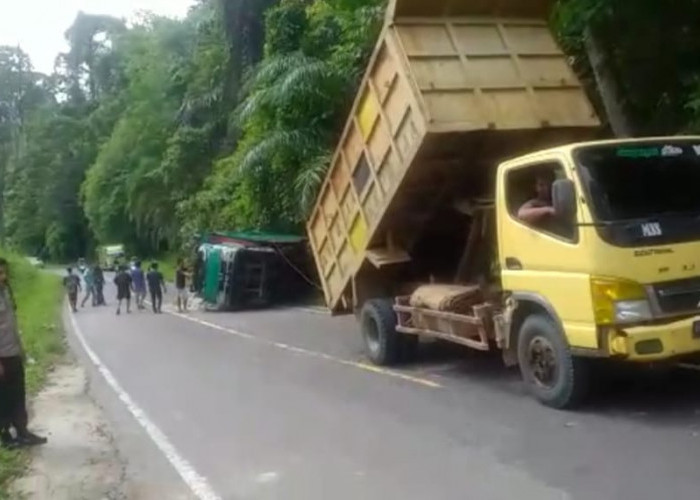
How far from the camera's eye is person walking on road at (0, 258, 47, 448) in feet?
27.1

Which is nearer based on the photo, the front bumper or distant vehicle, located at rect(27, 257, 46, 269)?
the front bumper

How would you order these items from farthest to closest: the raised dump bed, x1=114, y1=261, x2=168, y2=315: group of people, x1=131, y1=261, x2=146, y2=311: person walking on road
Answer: x1=131, y1=261, x2=146, y2=311: person walking on road → x1=114, y1=261, x2=168, y2=315: group of people → the raised dump bed

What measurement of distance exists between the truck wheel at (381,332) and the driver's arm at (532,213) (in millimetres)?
3185

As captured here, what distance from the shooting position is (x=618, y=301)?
7758mm

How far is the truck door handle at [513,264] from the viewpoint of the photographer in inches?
347

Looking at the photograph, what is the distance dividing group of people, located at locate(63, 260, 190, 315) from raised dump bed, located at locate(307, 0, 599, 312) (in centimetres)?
1696

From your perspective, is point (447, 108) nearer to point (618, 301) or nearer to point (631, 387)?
point (618, 301)

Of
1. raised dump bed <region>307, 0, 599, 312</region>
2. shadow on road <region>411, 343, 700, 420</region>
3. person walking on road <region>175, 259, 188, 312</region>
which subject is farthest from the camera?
person walking on road <region>175, 259, 188, 312</region>

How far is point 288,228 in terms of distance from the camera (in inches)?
1062

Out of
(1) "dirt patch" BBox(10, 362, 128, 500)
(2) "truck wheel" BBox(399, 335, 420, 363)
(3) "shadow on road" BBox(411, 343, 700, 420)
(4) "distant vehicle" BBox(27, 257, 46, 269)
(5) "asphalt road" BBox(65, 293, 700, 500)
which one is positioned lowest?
(1) "dirt patch" BBox(10, 362, 128, 500)

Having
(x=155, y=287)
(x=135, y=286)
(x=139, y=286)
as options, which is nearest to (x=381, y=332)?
(x=155, y=287)

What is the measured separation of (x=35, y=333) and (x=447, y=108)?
42.6ft

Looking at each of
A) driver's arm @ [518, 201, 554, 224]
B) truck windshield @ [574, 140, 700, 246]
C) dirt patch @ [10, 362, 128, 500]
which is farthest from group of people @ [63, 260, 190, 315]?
truck windshield @ [574, 140, 700, 246]

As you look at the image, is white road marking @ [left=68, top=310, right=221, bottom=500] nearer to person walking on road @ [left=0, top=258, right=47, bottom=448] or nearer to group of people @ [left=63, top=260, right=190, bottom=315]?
person walking on road @ [left=0, top=258, right=47, bottom=448]
